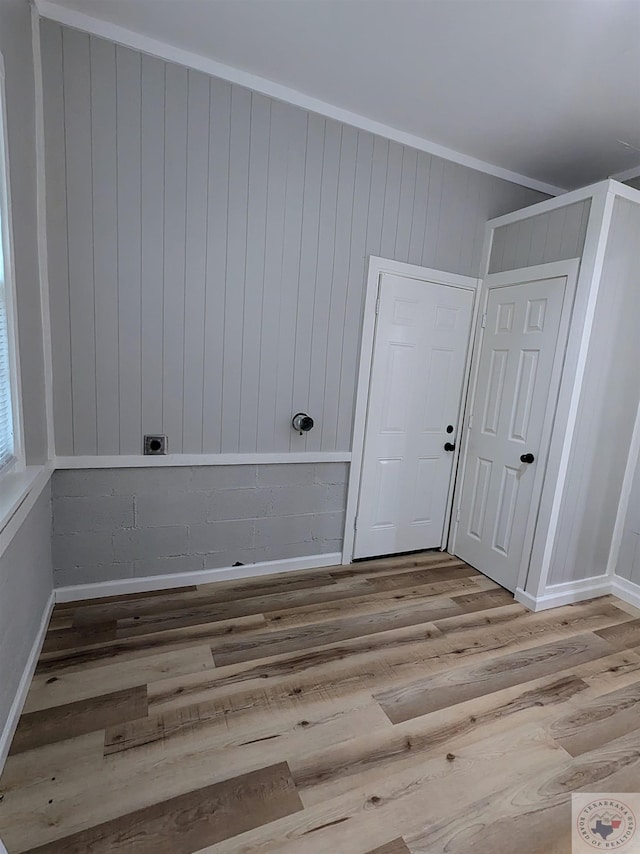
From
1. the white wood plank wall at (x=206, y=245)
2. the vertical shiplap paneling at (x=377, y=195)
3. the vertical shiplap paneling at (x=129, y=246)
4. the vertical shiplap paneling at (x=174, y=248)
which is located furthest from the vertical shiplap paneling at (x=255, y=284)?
the vertical shiplap paneling at (x=377, y=195)

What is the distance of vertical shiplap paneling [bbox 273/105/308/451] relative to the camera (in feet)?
7.80

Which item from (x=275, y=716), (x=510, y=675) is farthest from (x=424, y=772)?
(x=510, y=675)

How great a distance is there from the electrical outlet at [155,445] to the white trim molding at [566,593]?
2.38 m

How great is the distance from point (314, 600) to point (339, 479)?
788 mm

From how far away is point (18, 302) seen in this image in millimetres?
1652

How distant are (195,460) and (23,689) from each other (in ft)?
4.06

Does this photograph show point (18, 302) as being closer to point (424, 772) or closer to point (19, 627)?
point (19, 627)

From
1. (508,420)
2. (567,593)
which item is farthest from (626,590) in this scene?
(508,420)

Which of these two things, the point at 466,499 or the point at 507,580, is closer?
the point at 507,580

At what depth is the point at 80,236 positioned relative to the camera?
2.05 meters

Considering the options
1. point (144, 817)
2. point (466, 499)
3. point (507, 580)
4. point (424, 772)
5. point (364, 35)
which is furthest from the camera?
point (466, 499)

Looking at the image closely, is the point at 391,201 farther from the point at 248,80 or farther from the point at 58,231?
the point at 58,231

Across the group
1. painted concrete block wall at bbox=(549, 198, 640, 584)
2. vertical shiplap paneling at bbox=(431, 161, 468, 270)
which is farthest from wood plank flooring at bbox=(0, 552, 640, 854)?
vertical shiplap paneling at bbox=(431, 161, 468, 270)

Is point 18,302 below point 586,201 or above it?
below
